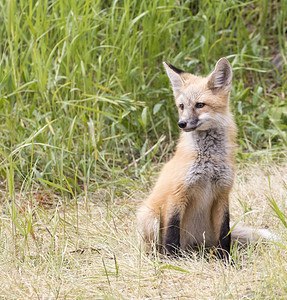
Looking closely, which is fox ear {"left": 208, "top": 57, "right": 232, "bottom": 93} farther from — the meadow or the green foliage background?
the green foliage background

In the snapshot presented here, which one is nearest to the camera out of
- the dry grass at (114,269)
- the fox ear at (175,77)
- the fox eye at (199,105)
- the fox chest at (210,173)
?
the dry grass at (114,269)

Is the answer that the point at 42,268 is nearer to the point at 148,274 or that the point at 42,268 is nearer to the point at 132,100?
the point at 148,274

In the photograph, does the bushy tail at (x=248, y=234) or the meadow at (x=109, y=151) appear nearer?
the meadow at (x=109, y=151)

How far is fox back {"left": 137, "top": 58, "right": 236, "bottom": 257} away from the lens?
346cm

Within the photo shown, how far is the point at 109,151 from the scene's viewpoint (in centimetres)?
543

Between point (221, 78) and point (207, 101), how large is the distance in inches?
9.0

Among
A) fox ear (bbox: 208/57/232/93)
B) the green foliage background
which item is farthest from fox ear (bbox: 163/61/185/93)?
the green foliage background

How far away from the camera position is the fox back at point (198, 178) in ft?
11.3

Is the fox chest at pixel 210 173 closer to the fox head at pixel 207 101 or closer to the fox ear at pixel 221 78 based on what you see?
the fox head at pixel 207 101

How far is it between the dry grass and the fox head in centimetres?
70

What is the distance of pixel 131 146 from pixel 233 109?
126 cm

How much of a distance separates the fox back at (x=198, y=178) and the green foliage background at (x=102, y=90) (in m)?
1.18

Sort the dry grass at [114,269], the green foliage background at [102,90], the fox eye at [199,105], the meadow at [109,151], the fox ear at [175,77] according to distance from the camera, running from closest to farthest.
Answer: the dry grass at [114,269]
the meadow at [109,151]
the fox eye at [199,105]
the fox ear at [175,77]
the green foliage background at [102,90]

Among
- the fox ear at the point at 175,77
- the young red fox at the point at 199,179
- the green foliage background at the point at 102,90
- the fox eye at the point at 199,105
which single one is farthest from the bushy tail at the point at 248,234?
the green foliage background at the point at 102,90
